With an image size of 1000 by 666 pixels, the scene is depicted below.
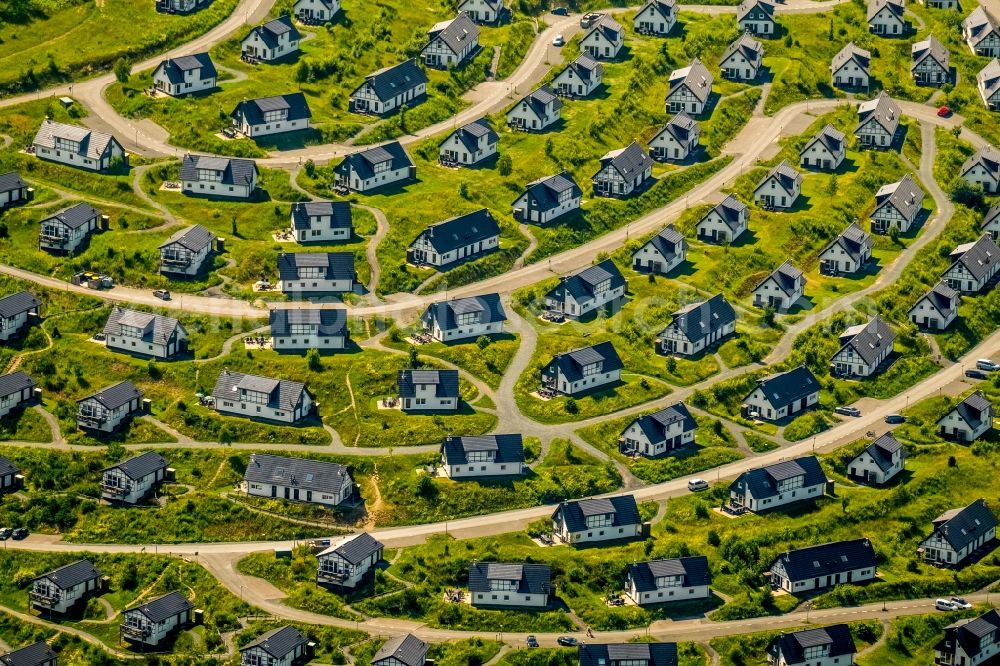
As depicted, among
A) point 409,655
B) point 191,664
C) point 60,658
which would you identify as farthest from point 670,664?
point 60,658

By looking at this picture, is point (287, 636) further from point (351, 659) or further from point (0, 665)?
point (0, 665)

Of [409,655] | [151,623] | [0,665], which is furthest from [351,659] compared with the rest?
[0,665]

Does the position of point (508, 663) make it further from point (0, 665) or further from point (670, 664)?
point (0, 665)

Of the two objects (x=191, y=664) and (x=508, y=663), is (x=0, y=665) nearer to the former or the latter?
(x=191, y=664)

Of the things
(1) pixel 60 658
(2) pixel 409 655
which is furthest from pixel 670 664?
(1) pixel 60 658
